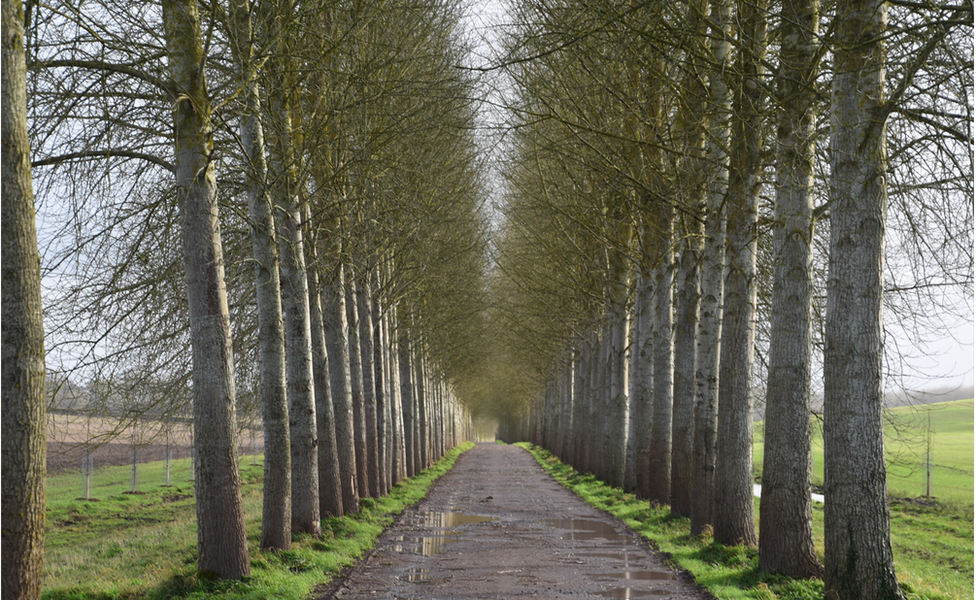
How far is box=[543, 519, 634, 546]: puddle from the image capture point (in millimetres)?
13375

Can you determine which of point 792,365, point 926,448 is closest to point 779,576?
point 792,365

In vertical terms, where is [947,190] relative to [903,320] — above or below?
above

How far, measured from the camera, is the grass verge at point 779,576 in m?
8.27

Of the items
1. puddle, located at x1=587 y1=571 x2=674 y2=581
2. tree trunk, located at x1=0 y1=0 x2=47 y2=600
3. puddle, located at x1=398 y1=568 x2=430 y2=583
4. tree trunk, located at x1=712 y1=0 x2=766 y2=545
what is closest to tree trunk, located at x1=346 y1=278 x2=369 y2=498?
puddle, located at x1=398 y1=568 x2=430 y2=583

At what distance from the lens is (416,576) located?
982cm

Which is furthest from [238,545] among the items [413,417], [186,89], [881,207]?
[413,417]

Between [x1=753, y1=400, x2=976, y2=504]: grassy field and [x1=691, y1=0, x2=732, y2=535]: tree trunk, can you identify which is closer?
[x1=753, y1=400, x2=976, y2=504]: grassy field

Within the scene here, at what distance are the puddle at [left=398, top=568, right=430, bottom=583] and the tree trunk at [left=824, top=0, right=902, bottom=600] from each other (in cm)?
457

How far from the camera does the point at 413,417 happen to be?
30.0 metres

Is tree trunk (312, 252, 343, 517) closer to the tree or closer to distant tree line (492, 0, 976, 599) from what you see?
the tree

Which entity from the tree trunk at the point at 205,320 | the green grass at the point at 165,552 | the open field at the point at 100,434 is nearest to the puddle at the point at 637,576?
the green grass at the point at 165,552

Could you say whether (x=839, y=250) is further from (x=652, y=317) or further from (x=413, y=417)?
(x=413, y=417)

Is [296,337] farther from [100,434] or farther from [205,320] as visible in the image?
[205,320]

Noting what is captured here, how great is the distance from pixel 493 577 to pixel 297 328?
4443 millimetres
